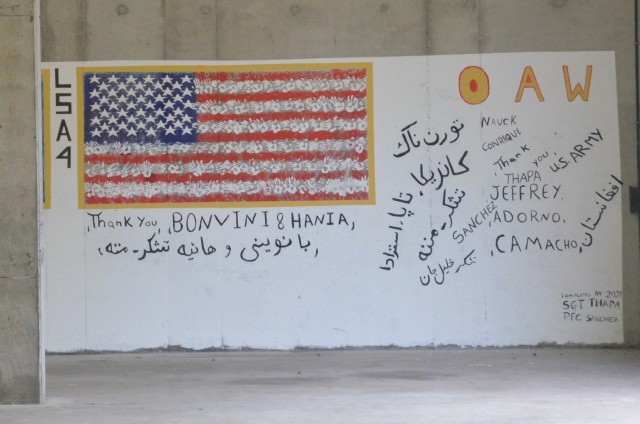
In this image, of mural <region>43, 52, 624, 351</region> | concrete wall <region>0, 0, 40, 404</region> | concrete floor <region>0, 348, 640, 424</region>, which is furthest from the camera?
mural <region>43, 52, 624, 351</region>

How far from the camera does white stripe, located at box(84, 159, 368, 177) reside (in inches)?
446

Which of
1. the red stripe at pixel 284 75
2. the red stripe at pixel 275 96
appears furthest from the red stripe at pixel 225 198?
the red stripe at pixel 284 75

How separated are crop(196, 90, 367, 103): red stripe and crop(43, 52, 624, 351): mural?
0.02 meters

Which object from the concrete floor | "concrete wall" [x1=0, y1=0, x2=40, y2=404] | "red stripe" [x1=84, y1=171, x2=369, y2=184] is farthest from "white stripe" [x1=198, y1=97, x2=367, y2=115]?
"concrete wall" [x1=0, y1=0, x2=40, y2=404]

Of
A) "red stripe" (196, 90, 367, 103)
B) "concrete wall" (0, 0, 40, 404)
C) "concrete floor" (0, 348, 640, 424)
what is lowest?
"concrete floor" (0, 348, 640, 424)

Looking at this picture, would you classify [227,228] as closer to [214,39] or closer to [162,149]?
[162,149]

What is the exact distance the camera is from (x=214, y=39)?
1144 cm

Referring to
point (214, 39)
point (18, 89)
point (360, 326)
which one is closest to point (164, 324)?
point (360, 326)

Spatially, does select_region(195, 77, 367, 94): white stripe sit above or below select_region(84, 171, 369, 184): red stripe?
above

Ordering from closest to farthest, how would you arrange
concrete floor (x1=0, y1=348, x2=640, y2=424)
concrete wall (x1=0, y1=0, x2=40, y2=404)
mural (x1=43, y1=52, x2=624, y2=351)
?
concrete floor (x1=0, y1=348, x2=640, y2=424) → concrete wall (x1=0, y1=0, x2=40, y2=404) → mural (x1=43, y1=52, x2=624, y2=351)

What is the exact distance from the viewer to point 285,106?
11.4 m

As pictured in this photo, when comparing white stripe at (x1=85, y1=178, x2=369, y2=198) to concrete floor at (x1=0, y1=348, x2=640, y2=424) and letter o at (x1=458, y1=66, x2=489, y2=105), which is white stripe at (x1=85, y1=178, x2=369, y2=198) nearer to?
letter o at (x1=458, y1=66, x2=489, y2=105)

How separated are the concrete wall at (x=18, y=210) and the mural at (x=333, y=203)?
10.9ft

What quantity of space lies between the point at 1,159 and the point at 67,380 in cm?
248
